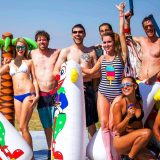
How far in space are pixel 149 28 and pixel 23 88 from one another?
1.80 meters

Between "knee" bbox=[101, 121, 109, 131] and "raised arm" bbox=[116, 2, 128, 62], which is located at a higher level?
"raised arm" bbox=[116, 2, 128, 62]

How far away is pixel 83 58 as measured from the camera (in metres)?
4.59

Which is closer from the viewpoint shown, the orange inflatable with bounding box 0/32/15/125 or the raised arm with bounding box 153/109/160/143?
the raised arm with bounding box 153/109/160/143

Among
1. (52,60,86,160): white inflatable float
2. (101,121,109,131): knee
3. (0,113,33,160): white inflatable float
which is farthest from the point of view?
(0,113,33,160): white inflatable float

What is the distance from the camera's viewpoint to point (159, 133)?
154 inches

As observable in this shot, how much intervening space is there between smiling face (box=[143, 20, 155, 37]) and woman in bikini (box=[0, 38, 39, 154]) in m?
1.58

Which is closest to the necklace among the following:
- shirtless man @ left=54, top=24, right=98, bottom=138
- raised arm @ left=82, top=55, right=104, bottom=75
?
raised arm @ left=82, top=55, right=104, bottom=75

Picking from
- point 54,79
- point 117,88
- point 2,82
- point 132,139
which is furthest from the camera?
point 2,82

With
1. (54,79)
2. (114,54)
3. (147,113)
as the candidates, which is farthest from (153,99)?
(54,79)

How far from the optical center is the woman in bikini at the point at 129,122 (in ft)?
12.2

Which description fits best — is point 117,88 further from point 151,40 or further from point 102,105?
point 151,40

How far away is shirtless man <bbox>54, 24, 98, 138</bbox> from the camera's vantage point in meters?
4.59

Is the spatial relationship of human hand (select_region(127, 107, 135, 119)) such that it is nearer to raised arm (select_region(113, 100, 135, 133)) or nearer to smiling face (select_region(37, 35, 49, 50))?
raised arm (select_region(113, 100, 135, 133))

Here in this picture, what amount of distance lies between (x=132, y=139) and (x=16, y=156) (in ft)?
4.76
